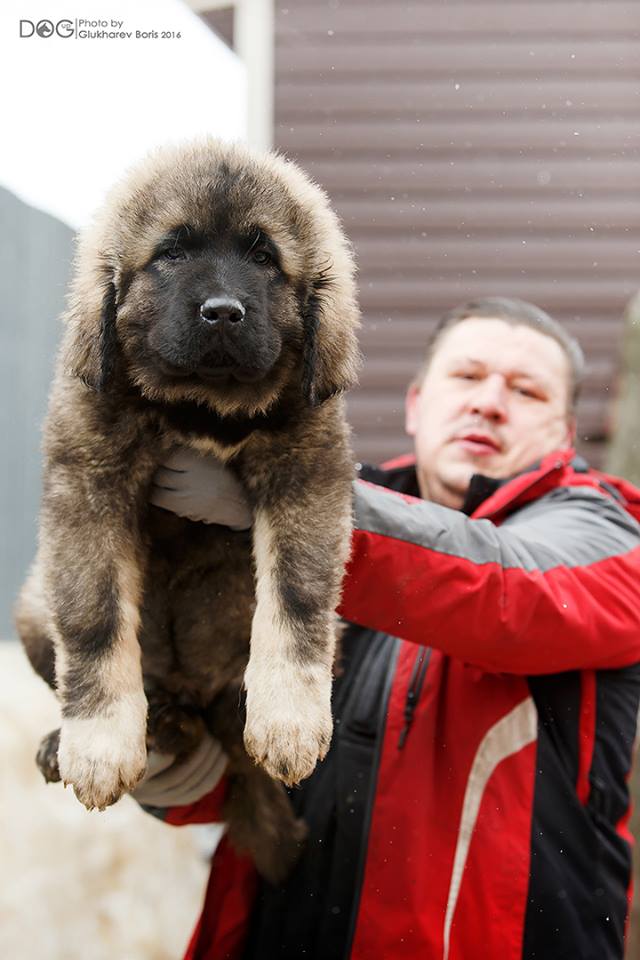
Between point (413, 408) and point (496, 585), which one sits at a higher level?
point (413, 408)

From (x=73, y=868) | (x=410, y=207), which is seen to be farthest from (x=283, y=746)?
(x=410, y=207)

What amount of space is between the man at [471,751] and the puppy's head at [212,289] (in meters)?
0.36

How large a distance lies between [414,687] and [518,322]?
1.03 meters

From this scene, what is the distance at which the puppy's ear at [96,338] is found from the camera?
5.12ft

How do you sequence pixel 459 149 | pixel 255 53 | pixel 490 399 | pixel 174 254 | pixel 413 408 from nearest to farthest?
pixel 174 254 → pixel 490 399 → pixel 255 53 → pixel 413 408 → pixel 459 149

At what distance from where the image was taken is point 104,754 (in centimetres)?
147

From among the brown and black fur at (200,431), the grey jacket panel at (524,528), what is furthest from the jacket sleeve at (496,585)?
the brown and black fur at (200,431)

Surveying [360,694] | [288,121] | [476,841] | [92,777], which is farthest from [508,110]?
[92,777]

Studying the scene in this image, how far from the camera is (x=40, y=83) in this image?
211 cm

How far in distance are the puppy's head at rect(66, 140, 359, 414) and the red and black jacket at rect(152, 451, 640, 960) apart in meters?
0.39

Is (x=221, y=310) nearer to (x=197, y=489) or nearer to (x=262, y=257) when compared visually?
(x=262, y=257)

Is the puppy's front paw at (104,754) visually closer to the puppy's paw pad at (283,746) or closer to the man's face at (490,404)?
the puppy's paw pad at (283,746)

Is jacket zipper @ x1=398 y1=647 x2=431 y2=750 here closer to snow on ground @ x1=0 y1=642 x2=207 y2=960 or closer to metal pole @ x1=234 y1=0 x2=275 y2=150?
metal pole @ x1=234 y1=0 x2=275 y2=150

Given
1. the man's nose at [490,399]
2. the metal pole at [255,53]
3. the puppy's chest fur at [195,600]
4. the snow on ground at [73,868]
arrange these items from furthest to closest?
the snow on ground at [73,868]
the metal pole at [255,53]
the man's nose at [490,399]
the puppy's chest fur at [195,600]
